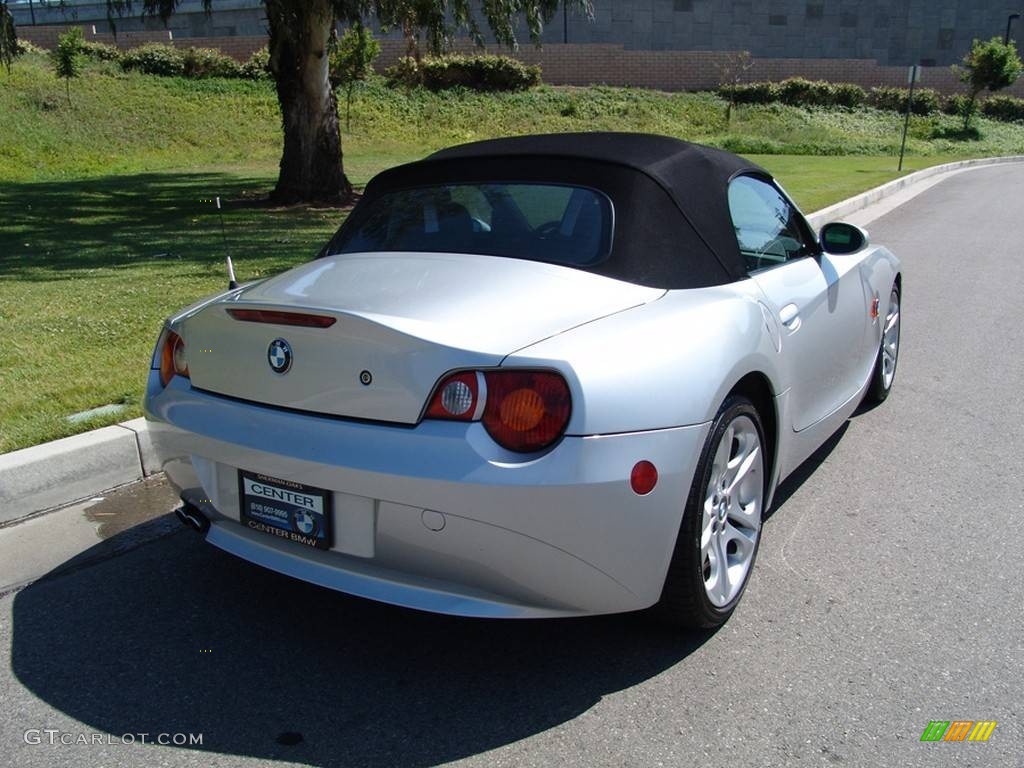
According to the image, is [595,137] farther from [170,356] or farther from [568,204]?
[170,356]

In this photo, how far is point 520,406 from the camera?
2592 millimetres

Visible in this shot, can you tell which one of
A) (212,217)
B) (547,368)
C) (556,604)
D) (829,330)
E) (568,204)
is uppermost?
(568,204)

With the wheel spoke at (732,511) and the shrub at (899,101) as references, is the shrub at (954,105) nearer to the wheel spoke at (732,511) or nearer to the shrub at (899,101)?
the shrub at (899,101)

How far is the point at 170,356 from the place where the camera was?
3.43m

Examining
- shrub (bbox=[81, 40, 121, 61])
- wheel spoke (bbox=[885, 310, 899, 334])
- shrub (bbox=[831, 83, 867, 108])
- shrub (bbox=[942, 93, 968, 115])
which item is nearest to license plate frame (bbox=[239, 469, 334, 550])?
wheel spoke (bbox=[885, 310, 899, 334])

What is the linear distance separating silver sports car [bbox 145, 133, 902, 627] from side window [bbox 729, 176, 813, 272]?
0.12ft

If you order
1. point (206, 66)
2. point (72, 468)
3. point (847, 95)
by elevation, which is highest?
point (206, 66)

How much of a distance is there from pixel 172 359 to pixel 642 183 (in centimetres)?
179

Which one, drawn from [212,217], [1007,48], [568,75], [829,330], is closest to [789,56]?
[1007,48]

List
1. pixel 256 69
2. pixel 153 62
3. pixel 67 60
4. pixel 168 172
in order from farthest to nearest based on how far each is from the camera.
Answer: pixel 256 69 < pixel 153 62 < pixel 67 60 < pixel 168 172

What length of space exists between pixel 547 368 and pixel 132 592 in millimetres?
1882

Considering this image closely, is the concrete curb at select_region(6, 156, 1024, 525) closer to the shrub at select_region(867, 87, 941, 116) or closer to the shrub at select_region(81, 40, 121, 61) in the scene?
the shrub at select_region(81, 40, 121, 61)

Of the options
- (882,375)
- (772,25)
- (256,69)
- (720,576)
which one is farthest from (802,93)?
(720,576)

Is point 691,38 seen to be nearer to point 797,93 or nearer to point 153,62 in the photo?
point 797,93
